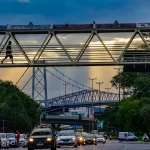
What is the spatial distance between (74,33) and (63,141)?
2662 cm

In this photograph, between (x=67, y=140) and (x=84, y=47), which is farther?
(x=67, y=140)

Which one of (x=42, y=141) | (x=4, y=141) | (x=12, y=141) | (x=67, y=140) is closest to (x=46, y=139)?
(x=42, y=141)

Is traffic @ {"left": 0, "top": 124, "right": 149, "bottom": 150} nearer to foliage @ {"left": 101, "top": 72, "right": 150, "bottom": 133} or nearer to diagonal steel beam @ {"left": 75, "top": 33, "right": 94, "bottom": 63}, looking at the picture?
foliage @ {"left": 101, "top": 72, "right": 150, "bottom": 133}

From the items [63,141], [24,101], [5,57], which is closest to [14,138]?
[63,141]

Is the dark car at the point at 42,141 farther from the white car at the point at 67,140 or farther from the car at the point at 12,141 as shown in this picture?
the car at the point at 12,141

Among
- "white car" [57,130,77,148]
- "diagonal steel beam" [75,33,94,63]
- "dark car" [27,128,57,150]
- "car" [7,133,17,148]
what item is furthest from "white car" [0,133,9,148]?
"diagonal steel beam" [75,33,94,63]

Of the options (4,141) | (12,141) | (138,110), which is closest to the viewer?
(4,141)

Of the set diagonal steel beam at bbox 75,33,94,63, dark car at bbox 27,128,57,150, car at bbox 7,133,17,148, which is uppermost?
diagonal steel beam at bbox 75,33,94,63

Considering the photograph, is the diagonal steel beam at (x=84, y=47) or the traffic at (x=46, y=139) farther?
the traffic at (x=46, y=139)

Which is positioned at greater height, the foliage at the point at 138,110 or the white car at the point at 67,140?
the foliage at the point at 138,110

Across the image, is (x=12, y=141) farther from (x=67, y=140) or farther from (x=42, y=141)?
(x=42, y=141)

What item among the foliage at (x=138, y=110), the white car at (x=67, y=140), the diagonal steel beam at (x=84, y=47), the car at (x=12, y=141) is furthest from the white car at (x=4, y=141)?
the foliage at (x=138, y=110)

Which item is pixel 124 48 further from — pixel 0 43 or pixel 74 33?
pixel 0 43

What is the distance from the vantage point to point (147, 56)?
1479 inches
